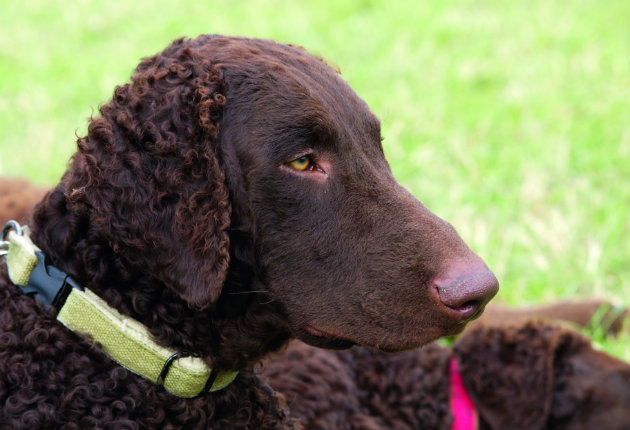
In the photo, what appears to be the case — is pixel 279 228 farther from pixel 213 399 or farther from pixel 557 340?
pixel 557 340

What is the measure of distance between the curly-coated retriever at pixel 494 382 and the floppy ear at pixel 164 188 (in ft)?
4.98

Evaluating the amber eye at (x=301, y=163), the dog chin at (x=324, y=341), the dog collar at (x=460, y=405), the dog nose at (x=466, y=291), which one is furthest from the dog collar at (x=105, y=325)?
the dog collar at (x=460, y=405)

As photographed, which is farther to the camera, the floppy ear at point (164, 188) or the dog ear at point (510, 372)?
the dog ear at point (510, 372)

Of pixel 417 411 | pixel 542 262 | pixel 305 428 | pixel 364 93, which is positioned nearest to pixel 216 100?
pixel 305 428

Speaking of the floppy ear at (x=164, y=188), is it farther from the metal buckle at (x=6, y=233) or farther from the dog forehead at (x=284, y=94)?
the metal buckle at (x=6, y=233)

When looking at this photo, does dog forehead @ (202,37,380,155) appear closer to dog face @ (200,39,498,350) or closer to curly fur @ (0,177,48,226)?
dog face @ (200,39,498,350)

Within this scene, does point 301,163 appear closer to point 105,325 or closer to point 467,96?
point 105,325

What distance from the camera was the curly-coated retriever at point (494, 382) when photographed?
3.85 metres

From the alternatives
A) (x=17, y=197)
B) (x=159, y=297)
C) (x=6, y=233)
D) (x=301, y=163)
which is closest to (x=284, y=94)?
(x=301, y=163)

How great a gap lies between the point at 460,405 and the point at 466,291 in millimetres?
1909

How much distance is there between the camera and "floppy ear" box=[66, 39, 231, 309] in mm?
2314

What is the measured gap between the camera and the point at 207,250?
90.7 inches

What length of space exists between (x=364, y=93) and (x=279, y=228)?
210 inches

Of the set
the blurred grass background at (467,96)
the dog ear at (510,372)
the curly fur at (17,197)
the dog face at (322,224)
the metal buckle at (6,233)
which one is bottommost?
the blurred grass background at (467,96)
